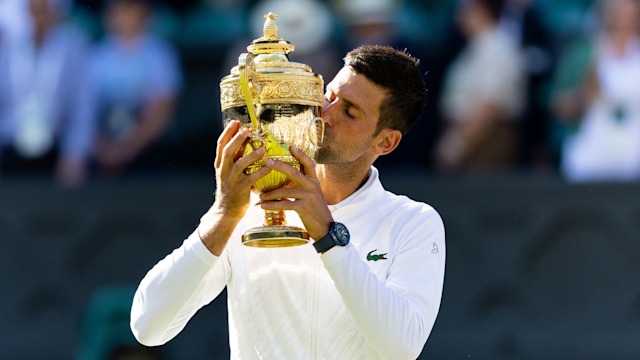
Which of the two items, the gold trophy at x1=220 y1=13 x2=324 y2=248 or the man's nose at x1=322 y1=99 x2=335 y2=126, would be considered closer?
the gold trophy at x1=220 y1=13 x2=324 y2=248

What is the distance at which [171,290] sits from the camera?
4.52m

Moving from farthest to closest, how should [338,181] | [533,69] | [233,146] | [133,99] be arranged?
1. [133,99]
2. [533,69]
3. [338,181]
4. [233,146]

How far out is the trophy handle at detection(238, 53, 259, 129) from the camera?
14.3ft

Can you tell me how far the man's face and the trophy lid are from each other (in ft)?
0.90

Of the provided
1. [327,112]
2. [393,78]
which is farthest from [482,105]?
[327,112]

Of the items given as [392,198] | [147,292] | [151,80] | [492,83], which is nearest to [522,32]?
[492,83]

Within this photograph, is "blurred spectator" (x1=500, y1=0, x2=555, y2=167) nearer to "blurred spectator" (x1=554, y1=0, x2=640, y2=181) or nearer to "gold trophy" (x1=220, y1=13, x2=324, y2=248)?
"blurred spectator" (x1=554, y1=0, x2=640, y2=181)

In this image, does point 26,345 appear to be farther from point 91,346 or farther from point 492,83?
point 492,83

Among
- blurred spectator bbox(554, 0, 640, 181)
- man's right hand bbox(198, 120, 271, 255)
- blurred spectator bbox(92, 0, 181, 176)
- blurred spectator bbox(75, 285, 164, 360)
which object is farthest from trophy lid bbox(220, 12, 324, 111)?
blurred spectator bbox(92, 0, 181, 176)

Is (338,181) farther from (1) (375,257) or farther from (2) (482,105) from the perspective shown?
(2) (482,105)

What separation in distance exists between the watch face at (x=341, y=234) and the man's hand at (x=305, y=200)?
0.03m

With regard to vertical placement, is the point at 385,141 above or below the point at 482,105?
below

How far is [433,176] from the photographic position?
927 cm

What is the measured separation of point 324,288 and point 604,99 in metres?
4.88
